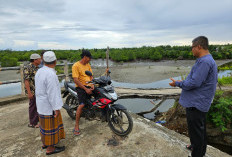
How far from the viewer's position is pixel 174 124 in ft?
19.1

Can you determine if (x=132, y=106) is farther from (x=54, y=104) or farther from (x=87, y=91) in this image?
(x=54, y=104)

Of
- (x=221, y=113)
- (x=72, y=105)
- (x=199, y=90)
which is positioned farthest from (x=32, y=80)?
(x=221, y=113)

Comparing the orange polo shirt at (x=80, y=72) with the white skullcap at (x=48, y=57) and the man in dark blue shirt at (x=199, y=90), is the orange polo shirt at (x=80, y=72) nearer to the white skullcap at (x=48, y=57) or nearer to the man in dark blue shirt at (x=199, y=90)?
the white skullcap at (x=48, y=57)

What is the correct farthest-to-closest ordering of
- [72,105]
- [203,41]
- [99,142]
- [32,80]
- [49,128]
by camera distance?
1. [72,105]
2. [32,80]
3. [99,142]
4. [49,128]
5. [203,41]

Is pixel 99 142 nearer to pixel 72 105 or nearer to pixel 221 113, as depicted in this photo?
pixel 72 105

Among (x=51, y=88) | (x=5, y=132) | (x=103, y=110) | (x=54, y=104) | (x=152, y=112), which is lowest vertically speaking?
(x=152, y=112)

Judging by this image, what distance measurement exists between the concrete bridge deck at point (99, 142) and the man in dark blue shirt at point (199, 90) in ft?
2.13

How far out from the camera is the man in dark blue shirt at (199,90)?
2268 mm

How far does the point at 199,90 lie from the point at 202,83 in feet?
0.37

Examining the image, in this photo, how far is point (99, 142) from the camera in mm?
3264

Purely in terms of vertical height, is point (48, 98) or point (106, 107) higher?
point (48, 98)

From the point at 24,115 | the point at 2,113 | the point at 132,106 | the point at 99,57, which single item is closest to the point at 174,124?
the point at 132,106

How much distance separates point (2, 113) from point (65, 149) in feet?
10.8

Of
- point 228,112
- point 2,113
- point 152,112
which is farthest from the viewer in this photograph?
point 152,112
